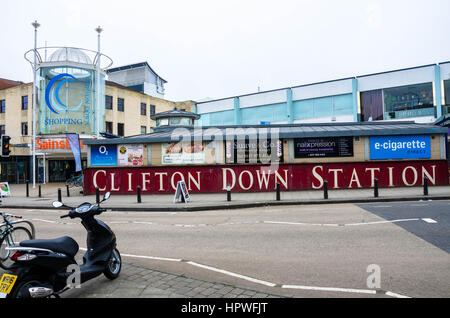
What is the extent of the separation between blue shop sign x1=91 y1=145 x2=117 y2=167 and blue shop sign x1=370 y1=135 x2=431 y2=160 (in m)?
16.8

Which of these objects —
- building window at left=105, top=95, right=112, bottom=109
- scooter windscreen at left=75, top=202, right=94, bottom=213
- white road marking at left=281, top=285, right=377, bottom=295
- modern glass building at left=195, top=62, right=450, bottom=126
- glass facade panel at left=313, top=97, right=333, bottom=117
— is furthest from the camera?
glass facade panel at left=313, top=97, right=333, bottom=117

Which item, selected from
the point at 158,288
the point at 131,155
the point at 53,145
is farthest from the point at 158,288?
the point at 53,145

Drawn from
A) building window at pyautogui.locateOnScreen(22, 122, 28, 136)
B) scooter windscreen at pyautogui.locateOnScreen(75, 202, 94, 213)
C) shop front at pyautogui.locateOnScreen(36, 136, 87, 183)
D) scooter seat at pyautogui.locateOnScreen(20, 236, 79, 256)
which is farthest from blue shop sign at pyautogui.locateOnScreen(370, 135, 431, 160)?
building window at pyautogui.locateOnScreen(22, 122, 28, 136)

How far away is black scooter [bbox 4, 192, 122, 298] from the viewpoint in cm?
384

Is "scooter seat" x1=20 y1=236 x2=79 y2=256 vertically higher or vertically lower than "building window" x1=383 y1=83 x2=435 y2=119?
lower

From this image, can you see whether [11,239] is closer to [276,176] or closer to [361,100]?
[276,176]

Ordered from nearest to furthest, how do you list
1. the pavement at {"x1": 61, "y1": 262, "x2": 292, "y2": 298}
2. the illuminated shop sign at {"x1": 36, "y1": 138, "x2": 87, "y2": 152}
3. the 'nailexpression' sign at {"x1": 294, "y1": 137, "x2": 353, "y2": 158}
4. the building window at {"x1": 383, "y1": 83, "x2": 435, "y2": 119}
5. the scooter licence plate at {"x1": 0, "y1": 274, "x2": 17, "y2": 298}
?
the scooter licence plate at {"x1": 0, "y1": 274, "x2": 17, "y2": 298}
the pavement at {"x1": 61, "y1": 262, "x2": 292, "y2": 298}
the 'nailexpression' sign at {"x1": 294, "y1": 137, "x2": 353, "y2": 158}
the illuminated shop sign at {"x1": 36, "y1": 138, "x2": 87, "y2": 152}
the building window at {"x1": 383, "y1": 83, "x2": 435, "y2": 119}

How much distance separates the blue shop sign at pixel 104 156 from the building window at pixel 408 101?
102 feet

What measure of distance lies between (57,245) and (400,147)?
19.7 metres

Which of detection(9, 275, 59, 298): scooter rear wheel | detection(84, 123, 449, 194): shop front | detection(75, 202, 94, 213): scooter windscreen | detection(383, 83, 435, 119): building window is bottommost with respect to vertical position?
detection(9, 275, 59, 298): scooter rear wheel

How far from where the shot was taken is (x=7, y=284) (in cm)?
376

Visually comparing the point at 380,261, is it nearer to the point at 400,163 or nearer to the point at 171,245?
the point at 171,245

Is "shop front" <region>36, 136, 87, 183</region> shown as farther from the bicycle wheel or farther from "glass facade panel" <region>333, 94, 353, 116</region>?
"glass facade panel" <region>333, 94, 353, 116</region>

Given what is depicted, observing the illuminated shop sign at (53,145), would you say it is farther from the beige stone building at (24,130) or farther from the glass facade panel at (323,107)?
the glass facade panel at (323,107)
